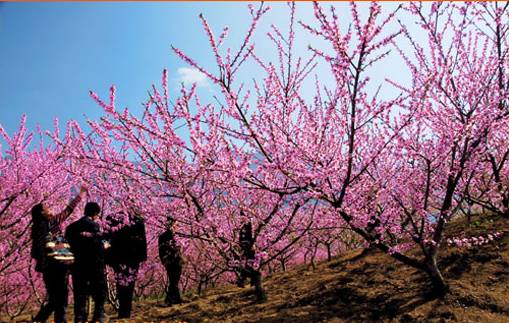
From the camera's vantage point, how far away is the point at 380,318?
173 inches

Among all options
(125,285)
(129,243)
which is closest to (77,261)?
(129,243)

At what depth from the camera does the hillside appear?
14.1ft

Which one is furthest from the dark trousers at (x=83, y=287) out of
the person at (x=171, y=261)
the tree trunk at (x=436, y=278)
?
the tree trunk at (x=436, y=278)

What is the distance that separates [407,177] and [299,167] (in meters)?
1.93

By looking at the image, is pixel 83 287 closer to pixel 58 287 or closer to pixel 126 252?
pixel 58 287

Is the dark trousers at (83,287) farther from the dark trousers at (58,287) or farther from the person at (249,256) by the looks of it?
the person at (249,256)

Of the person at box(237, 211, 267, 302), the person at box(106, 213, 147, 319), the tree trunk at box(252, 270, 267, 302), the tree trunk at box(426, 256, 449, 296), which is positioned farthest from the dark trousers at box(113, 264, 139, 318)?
the tree trunk at box(426, 256, 449, 296)

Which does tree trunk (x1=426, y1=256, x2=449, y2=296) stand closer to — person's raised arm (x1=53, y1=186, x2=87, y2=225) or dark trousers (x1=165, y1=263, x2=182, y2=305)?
dark trousers (x1=165, y1=263, x2=182, y2=305)

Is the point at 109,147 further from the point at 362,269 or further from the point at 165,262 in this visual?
the point at 362,269

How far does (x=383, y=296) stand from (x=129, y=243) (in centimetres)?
426

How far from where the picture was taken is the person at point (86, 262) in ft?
18.7

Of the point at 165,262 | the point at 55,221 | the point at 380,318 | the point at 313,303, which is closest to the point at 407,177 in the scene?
the point at 380,318

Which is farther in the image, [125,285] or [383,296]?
[125,285]

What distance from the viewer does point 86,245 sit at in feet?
18.7
